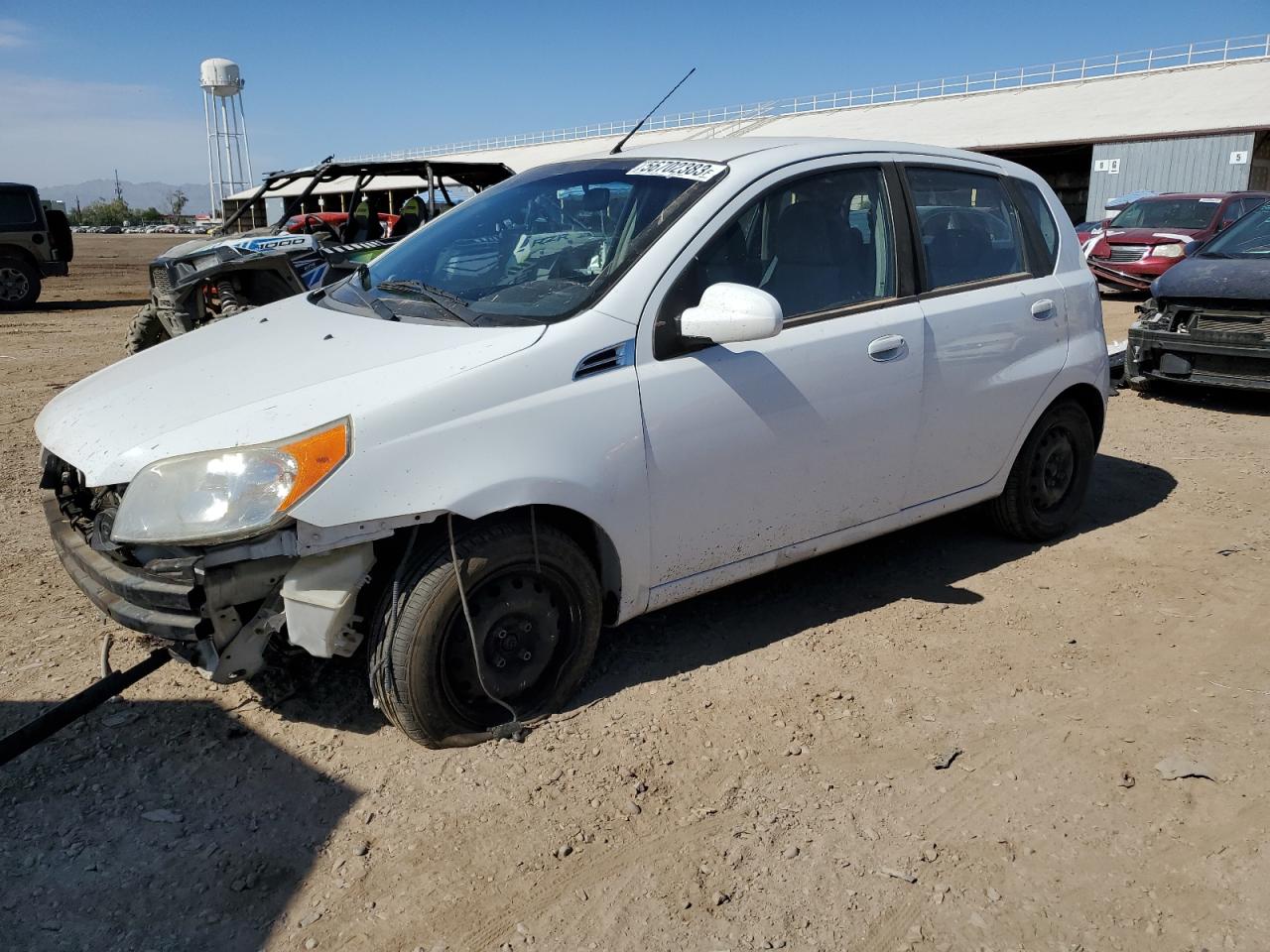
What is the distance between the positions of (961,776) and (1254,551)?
2660 millimetres

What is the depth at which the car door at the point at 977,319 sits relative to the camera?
401cm

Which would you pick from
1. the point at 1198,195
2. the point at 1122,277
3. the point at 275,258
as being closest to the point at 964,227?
the point at 275,258

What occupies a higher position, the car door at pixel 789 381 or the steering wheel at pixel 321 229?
the steering wheel at pixel 321 229

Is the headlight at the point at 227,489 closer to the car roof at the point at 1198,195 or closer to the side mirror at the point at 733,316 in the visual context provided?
the side mirror at the point at 733,316

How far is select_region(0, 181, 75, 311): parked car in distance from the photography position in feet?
50.5

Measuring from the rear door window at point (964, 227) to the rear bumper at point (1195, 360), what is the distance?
399 cm

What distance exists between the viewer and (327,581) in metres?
2.79

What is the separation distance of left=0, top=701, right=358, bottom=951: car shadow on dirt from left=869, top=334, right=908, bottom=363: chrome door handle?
235 cm

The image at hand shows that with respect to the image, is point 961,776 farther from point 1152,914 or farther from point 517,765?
point 517,765

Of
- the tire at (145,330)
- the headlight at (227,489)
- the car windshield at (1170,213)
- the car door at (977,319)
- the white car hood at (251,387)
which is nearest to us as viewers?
the headlight at (227,489)

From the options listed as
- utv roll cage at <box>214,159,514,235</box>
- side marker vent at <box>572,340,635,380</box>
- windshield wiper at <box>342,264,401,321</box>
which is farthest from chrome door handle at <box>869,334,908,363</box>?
utv roll cage at <box>214,159,514,235</box>

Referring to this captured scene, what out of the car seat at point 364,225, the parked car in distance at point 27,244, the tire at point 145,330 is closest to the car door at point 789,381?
the car seat at point 364,225

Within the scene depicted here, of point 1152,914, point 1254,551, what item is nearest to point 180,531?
point 1152,914

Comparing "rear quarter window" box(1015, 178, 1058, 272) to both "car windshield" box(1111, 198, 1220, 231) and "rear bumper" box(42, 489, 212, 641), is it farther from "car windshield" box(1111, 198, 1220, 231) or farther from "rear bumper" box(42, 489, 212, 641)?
"car windshield" box(1111, 198, 1220, 231)
